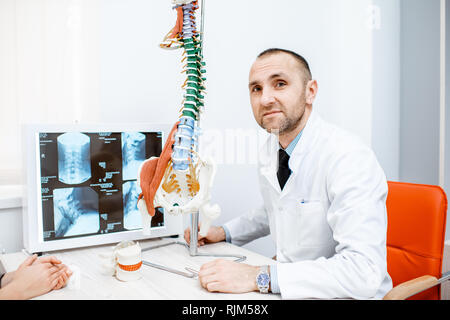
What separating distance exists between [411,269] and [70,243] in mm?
1185

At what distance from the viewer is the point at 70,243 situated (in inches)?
49.9

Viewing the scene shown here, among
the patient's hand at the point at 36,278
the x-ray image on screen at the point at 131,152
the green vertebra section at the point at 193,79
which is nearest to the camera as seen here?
the patient's hand at the point at 36,278

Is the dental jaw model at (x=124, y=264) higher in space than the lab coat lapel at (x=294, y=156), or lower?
lower

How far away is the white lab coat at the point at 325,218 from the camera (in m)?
0.95

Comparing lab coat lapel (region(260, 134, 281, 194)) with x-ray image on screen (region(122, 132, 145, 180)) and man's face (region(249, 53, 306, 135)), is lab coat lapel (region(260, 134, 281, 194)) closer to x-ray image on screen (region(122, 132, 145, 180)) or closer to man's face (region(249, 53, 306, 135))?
man's face (region(249, 53, 306, 135))

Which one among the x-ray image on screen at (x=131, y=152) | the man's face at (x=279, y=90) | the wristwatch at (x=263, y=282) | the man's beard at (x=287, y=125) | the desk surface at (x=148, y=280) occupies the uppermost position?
the man's face at (x=279, y=90)

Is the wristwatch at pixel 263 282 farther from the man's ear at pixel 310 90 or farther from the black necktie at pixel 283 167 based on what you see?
the man's ear at pixel 310 90

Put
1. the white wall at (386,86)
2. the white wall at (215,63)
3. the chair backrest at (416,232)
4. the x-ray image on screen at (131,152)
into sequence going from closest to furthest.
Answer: the chair backrest at (416,232), the x-ray image on screen at (131,152), the white wall at (215,63), the white wall at (386,86)

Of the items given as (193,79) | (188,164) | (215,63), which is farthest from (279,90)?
(215,63)

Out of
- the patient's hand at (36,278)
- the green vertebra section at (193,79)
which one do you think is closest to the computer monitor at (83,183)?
the patient's hand at (36,278)

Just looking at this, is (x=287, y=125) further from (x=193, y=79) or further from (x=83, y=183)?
(x=83, y=183)

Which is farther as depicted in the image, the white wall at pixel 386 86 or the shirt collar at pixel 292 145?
the white wall at pixel 386 86
